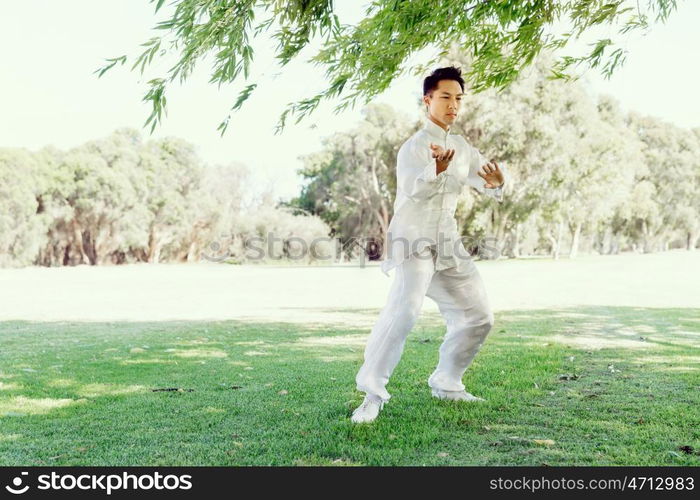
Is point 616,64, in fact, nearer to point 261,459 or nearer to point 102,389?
point 261,459

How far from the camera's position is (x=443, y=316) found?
16.8 ft

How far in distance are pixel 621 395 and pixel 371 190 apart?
166ft

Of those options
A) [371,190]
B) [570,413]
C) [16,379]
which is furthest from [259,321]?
[371,190]

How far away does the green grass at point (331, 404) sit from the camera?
398 centimetres

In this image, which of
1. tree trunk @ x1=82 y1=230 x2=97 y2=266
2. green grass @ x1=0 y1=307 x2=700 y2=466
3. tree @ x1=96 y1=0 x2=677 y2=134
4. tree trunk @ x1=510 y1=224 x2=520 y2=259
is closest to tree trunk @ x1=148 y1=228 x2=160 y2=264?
tree trunk @ x1=82 y1=230 x2=97 y2=266

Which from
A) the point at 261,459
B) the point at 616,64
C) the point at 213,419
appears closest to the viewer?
the point at 261,459

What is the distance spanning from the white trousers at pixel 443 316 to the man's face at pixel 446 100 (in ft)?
3.31

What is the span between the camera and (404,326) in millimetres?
4719

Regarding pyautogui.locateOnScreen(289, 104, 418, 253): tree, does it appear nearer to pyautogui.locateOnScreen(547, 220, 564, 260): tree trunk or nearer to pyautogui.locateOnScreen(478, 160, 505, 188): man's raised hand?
pyautogui.locateOnScreen(547, 220, 564, 260): tree trunk

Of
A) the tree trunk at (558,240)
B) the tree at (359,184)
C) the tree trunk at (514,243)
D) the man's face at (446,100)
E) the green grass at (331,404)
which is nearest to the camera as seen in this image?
the green grass at (331,404)

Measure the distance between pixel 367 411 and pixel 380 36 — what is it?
9.59 ft
